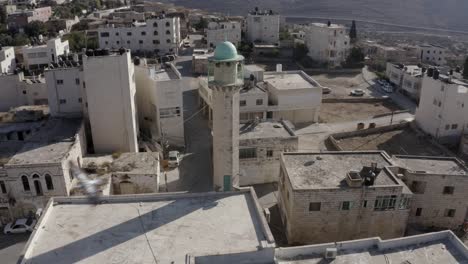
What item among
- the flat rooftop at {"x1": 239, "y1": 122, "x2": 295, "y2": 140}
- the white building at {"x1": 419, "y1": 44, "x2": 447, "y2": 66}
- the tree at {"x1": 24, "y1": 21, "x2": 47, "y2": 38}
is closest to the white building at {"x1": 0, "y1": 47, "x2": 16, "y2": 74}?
the tree at {"x1": 24, "y1": 21, "x2": 47, "y2": 38}

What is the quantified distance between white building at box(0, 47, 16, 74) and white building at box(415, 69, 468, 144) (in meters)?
50.5

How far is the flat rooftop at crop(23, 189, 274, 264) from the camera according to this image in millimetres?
15055

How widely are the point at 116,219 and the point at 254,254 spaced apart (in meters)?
6.61

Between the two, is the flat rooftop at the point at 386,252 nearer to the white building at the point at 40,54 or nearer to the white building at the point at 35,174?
the white building at the point at 35,174

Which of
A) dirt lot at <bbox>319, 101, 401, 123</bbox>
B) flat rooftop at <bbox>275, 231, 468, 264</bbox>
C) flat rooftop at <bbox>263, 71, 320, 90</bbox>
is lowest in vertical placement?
dirt lot at <bbox>319, 101, 401, 123</bbox>

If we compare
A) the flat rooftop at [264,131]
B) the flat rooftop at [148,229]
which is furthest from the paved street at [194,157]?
the flat rooftop at [148,229]

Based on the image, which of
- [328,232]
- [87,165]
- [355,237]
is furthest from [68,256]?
[355,237]

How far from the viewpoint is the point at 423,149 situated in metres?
36.0

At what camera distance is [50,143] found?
26.2m

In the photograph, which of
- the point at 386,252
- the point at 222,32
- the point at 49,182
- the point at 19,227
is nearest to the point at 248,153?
the point at 49,182

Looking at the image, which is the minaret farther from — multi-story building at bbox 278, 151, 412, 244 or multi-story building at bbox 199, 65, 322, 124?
multi-story building at bbox 199, 65, 322, 124

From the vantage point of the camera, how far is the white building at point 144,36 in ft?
212

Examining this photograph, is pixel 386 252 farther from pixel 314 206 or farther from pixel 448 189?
pixel 448 189

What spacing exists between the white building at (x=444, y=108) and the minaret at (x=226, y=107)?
25288 mm
